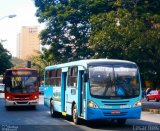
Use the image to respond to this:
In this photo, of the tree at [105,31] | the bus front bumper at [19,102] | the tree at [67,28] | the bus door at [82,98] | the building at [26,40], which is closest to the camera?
the bus door at [82,98]

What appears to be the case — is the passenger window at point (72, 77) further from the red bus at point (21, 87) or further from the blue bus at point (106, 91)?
the red bus at point (21, 87)

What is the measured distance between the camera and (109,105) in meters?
15.2

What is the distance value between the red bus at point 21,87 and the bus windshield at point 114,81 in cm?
1154

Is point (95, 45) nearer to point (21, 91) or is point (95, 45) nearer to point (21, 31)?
point (21, 91)

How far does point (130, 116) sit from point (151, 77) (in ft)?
40.5

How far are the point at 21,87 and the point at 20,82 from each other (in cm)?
35

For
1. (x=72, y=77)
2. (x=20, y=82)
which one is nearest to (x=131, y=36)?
(x=72, y=77)

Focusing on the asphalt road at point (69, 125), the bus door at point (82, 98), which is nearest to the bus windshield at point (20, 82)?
the asphalt road at point (69, 125)

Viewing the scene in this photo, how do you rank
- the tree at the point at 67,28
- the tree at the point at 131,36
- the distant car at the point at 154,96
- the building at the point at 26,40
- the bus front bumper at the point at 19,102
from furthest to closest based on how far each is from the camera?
the building at the point at 26,40
the distant car at the point at 154,96
the tree at the point at 67,28
the bus front bumper at the point at 19,102
the tree at the point at 131,36

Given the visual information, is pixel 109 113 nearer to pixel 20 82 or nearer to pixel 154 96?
pixel 20 82

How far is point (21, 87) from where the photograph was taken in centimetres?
2681

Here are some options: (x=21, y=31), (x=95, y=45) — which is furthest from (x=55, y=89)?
(x=21, y=31)

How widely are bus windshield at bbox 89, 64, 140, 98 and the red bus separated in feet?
37.9

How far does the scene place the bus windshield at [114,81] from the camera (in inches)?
608
